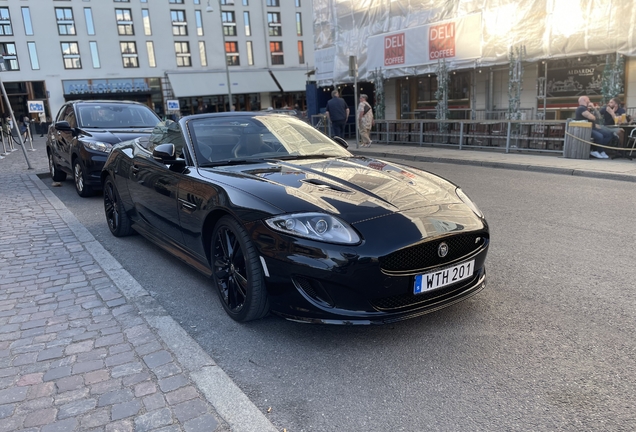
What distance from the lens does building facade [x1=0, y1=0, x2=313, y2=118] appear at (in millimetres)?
45000

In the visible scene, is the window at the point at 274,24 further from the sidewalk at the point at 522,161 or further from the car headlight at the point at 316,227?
the car headlight at the point at 316,227

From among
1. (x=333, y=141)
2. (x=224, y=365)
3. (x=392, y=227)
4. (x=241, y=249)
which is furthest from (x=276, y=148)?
(x=224, y=365)

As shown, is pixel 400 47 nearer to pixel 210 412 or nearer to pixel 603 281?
pixel 603 281

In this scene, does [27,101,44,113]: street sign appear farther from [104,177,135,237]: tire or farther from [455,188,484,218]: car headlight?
[455,188,484,218]: car headlight

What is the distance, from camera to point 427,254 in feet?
9.82

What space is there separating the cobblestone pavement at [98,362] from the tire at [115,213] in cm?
84

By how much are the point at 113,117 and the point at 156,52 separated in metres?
43.8

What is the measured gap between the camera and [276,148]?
448 cm

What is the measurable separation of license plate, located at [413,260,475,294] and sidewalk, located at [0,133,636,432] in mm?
1206

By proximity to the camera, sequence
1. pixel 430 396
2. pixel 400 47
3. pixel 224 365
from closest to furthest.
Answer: pixel 430 396 < pixel 224 365 < pixel 400 47

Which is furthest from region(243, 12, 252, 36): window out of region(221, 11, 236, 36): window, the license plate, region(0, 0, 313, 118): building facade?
the license plate

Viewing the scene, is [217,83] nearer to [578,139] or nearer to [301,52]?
[301,52]

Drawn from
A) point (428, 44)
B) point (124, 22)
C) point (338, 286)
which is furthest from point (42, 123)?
point (338, 286)

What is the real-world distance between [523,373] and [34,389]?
2726mm
